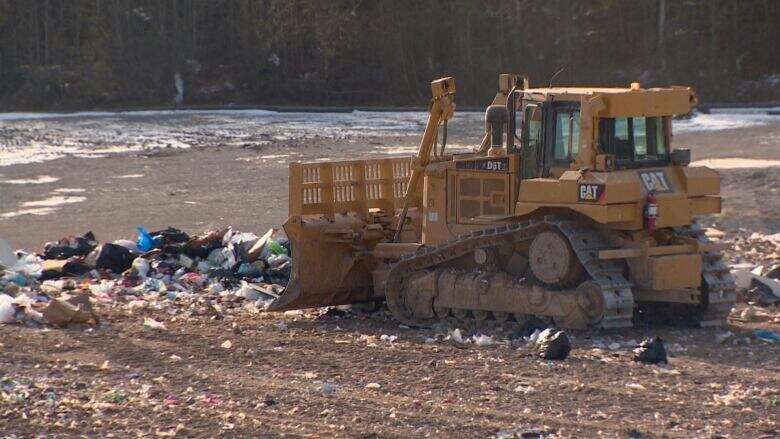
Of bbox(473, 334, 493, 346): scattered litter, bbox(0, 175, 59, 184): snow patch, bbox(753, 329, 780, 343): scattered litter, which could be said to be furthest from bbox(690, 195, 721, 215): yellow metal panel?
bbox(0, 175, 59, 184): snow patch

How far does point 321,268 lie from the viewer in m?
12.9

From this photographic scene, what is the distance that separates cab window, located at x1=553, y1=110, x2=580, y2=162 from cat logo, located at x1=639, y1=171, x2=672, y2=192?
631mm

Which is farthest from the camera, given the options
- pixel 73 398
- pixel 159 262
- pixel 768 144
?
pixel 768 144

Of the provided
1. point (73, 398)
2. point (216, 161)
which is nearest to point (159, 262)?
point (73, 398)

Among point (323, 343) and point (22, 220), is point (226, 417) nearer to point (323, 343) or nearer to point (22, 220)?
point (323, 343)

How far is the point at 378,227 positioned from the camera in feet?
43.4

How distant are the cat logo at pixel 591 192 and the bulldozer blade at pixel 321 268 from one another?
2.88m

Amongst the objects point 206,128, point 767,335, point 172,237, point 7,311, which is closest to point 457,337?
point 767,335

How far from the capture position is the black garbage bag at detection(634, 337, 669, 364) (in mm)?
10055

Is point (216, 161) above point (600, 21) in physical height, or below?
below

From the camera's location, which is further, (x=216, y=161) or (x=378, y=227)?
(x=216, y=161)

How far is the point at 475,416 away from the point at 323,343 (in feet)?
10.00

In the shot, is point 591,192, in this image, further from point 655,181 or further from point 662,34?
point 662,34

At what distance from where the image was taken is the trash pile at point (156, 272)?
536 inches
